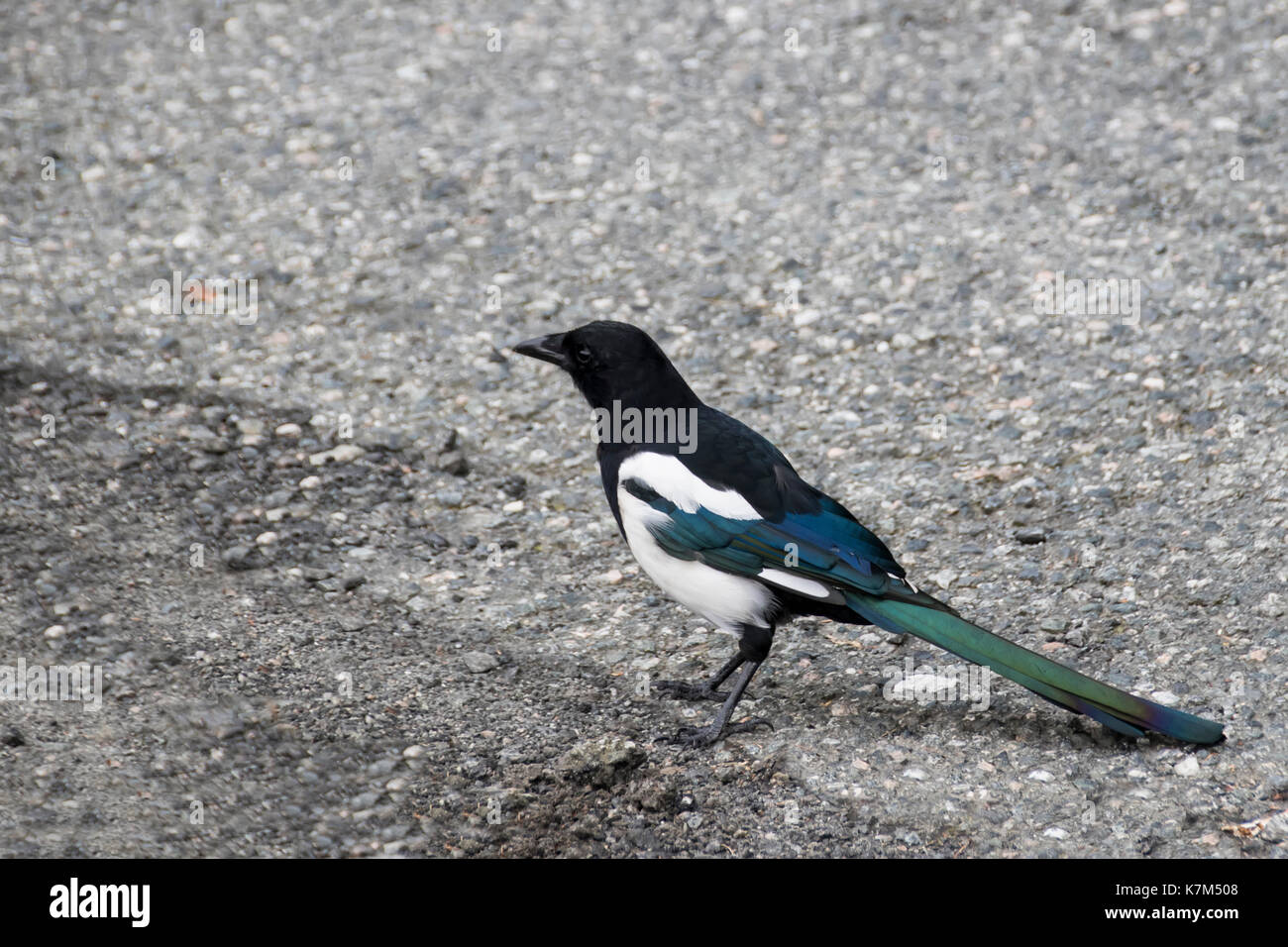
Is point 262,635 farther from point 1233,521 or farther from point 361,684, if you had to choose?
point 1233,521

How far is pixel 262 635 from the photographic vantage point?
467cm
